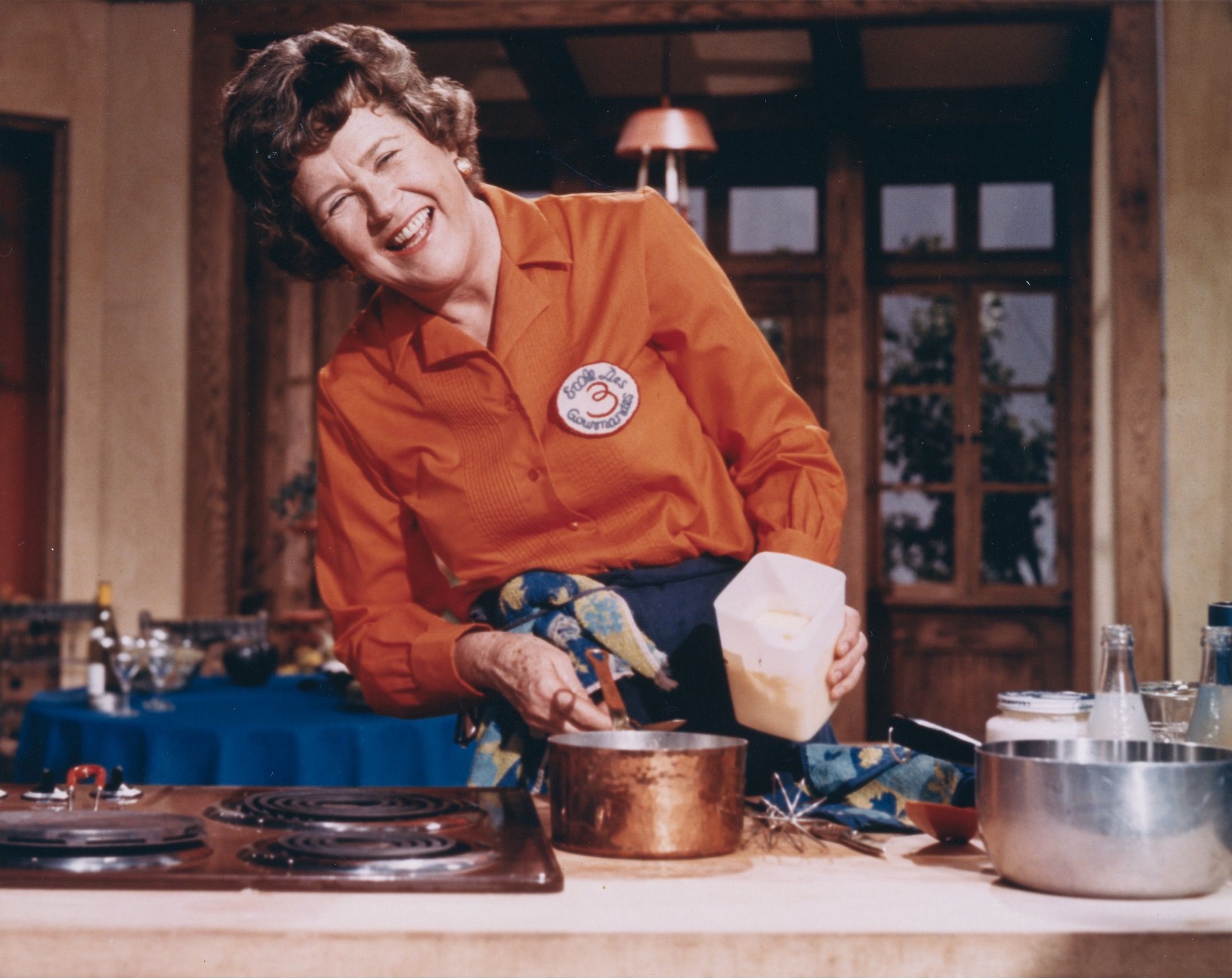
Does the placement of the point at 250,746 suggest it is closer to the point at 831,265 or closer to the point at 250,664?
the point at 250,664

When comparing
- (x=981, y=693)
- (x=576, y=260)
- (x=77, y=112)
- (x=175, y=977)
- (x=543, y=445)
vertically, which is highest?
(x=77, y=112)

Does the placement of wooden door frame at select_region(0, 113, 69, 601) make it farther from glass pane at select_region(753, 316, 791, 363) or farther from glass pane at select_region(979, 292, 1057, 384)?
glass pane at select_region(979, 292, 1057, 384)

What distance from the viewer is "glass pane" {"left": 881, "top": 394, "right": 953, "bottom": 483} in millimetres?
7020

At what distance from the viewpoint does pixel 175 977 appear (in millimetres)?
947

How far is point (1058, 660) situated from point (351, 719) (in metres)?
4.51

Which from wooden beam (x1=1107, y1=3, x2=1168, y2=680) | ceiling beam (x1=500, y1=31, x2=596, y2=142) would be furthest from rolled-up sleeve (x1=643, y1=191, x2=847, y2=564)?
ceiling beam (x1=500, y1=31, x2=596, y2=142)

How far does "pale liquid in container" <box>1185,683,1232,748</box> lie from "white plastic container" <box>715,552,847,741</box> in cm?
31

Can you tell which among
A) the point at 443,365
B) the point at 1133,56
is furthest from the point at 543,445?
the point at 1133,56

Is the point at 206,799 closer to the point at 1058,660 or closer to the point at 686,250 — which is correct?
the point at 686,250

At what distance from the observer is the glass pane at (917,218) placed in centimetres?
711

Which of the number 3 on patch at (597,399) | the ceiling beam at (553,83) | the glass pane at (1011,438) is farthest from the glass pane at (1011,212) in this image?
the number 3 on patch at (597,399)

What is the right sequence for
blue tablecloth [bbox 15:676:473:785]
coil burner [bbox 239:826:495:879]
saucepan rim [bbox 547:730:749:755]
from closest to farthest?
coil burner [bbox 239:826:495:879] < saucepan rim [bbox 547:730:749:755] < blue tablecloth [bbox 15:676:473:785]

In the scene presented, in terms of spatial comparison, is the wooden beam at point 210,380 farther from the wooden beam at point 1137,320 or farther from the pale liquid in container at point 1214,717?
the pale liquid in container at point 1214,717

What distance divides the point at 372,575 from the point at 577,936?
89 cm
